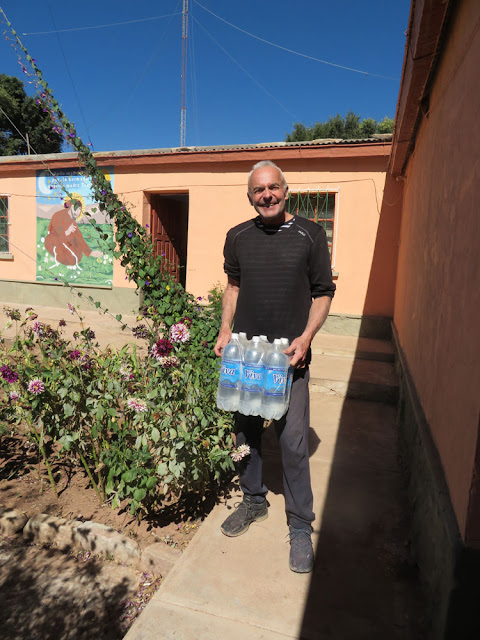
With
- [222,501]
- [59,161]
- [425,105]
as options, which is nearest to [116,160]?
[59,161]

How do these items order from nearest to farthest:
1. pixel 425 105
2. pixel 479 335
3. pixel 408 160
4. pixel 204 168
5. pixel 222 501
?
pixel 479 335 < pixel 222 501 < pixel 425 105 < pixel 408 160 < pixel 204 168

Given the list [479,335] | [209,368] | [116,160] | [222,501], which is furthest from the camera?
[116,160]

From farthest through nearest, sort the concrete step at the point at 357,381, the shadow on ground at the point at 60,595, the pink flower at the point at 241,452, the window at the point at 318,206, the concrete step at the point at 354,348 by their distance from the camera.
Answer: the window at the point at 318,206 < the concrete step at the point at 354,348 < the concrete step at the point at 357,381 < the pink flower at the point at 241,452 < the shadow on ground at the point at 60,595

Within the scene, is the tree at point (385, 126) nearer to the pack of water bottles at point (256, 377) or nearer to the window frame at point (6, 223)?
the window frame at point (6, 223)

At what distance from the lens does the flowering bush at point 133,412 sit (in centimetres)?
223

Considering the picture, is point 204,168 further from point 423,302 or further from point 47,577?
point 47,577

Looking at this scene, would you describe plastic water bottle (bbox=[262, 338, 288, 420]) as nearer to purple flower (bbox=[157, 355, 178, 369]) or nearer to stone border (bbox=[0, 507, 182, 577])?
purple flower (bbox=[157, 355, 178, 369])

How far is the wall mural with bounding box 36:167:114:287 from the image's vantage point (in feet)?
31.2

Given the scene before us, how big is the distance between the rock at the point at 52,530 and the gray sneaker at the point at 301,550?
1.26 meters

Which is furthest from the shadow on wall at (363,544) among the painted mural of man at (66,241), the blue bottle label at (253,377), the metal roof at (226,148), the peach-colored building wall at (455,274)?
the painted mural of man at (66,241)

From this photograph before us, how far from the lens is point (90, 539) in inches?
93.0

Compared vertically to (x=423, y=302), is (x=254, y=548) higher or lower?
lower

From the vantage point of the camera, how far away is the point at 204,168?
8.37 metres

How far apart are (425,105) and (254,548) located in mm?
3949
